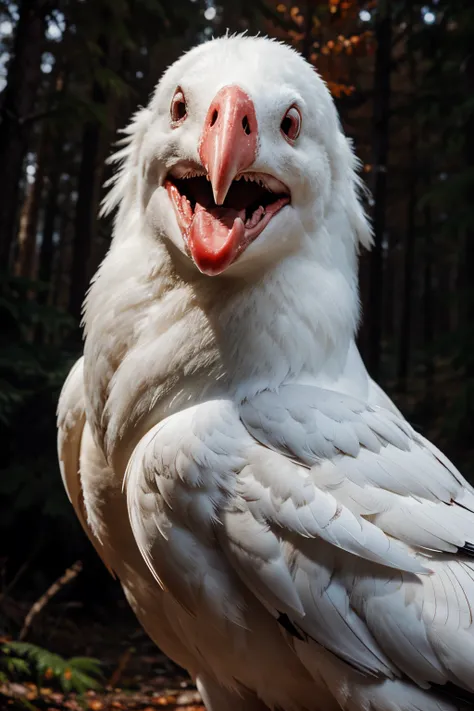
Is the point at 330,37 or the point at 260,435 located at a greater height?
the point at 330,37

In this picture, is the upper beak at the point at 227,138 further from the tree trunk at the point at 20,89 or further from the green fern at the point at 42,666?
the tree trunk at the point at 20,89

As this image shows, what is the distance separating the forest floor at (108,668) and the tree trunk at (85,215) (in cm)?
269

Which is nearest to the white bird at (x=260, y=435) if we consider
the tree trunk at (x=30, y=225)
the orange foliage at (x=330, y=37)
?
the orange foliage at (x=330, y=37)

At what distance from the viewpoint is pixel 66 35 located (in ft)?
16.0

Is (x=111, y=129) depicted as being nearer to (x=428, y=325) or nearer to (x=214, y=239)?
(x=214, y=239)

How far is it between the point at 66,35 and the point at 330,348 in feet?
13.5

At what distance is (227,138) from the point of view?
144cm

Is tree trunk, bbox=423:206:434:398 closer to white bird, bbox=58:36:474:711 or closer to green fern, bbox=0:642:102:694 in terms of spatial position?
green fern, bbox=0:642:102:694

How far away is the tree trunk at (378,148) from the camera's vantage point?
570cm

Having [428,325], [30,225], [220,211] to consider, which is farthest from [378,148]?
[428,325]

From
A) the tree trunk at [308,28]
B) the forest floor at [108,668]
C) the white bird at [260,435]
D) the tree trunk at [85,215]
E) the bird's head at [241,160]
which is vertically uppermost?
the tree trunk at [308,28]

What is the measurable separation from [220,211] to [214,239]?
13 centimetres

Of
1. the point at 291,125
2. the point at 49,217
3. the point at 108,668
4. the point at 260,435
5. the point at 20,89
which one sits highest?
the point at 49,217

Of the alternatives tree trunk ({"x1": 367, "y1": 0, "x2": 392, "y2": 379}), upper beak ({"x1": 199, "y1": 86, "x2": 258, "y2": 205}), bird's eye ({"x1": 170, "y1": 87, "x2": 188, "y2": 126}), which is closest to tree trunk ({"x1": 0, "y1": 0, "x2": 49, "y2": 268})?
tree trunk ({"x1": 367, "y1": 0, "x2": 392, "y2": 379})
